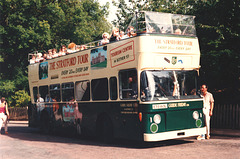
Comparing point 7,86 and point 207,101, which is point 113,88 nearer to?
point 207,101

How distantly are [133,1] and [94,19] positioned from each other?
872 cm

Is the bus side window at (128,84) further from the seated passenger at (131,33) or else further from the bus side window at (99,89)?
the seated passenger at (131,33)

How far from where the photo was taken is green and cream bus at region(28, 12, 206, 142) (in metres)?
10.3

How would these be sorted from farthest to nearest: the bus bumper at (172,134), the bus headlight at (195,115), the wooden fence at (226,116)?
the wooden fence at (226,116)
the bus headlight at (195,115)
the bus bumper at (172,134)

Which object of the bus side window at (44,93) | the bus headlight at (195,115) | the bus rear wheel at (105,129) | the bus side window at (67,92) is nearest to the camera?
the bus headlight at (195,115)

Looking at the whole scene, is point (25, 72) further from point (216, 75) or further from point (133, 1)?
point (216, 75)

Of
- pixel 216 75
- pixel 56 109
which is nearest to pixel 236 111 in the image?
pixel 216 75

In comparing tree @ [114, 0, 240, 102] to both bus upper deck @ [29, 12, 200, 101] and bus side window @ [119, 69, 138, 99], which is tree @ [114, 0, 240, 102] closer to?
bus upper deck @ [29, 12, 200, 101]

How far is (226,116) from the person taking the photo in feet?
54.6

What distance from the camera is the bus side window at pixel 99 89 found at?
12.1 m

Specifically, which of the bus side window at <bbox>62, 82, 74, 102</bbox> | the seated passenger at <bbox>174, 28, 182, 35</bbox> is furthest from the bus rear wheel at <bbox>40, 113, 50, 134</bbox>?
the seated passenger at <bbox>174, 28, 182, 35</bbox>

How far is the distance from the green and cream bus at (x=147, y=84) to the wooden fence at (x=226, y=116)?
5476 mm

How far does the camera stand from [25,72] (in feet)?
123

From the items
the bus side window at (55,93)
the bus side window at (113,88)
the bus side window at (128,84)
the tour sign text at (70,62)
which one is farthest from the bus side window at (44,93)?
the bus side window at (128,84)
